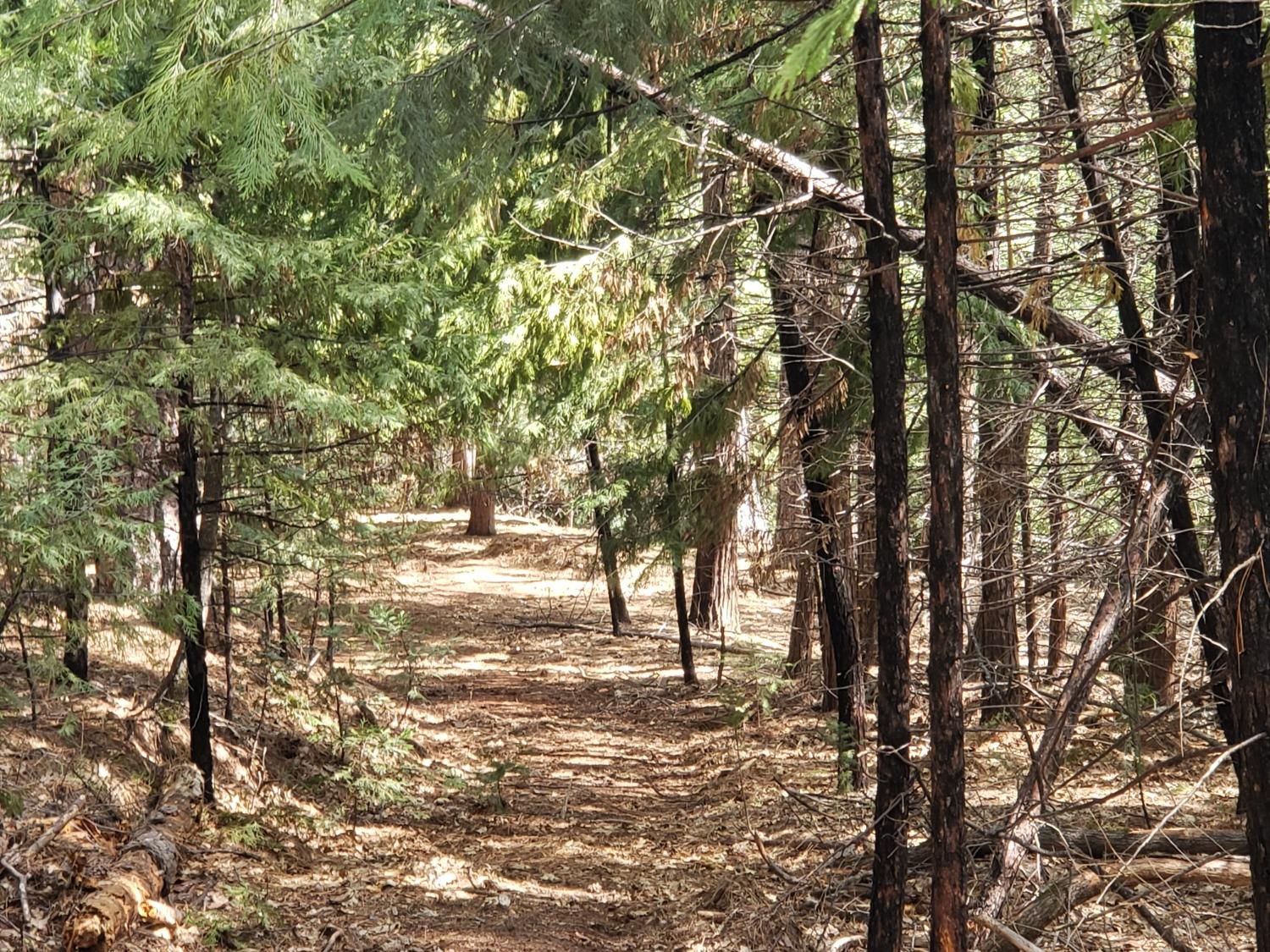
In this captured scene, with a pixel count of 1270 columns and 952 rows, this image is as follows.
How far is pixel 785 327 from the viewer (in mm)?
9312

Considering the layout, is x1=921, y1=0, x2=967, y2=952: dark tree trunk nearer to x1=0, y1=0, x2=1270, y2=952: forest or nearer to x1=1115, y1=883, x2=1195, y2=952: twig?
x1=0, y1=0, x2=1270, y2=952: forest

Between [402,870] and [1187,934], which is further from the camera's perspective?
[402,870]

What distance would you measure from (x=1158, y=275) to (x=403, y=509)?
26.1ft

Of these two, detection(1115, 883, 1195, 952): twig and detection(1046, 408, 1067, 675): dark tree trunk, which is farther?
detection(1046, 408, 1067, 675): dark tree trunk

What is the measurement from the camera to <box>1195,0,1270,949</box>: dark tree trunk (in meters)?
3.87

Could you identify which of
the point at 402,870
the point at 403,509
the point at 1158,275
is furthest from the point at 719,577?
the point at 1158,275

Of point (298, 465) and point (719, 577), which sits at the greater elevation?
point (298, 465)

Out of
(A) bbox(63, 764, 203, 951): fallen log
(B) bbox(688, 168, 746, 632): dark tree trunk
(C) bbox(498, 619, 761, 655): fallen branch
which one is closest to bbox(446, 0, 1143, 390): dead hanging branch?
(B) bbox(688, 168, 746, 632): dark tree trunk

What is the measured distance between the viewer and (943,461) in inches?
199

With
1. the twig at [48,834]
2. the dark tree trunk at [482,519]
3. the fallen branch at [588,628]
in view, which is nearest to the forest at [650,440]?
the twig at [48,834]

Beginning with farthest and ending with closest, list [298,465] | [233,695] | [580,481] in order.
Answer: [580,481] → [233,695] → [298,465]

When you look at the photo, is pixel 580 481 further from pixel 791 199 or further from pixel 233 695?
pixel 791 199

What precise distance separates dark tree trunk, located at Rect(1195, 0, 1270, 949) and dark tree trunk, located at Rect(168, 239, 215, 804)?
705cm

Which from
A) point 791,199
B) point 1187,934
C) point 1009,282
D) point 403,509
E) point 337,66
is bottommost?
point 1187,934
